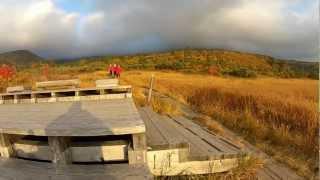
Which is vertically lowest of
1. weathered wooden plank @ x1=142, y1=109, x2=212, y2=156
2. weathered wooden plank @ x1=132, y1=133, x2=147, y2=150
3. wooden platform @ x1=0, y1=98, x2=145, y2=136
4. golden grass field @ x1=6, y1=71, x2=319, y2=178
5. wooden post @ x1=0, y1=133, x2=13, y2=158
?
golden grass field @ x1=6, y1=71, x2=319, y2=178

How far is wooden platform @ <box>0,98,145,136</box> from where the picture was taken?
14.1 ft

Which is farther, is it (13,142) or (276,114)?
(276,114)

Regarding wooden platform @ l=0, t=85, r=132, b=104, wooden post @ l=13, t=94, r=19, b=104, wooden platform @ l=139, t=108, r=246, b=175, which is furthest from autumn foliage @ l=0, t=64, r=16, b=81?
wooden platform @ l=139, t=108, r=246, b=175

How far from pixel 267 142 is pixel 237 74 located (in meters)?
40.1

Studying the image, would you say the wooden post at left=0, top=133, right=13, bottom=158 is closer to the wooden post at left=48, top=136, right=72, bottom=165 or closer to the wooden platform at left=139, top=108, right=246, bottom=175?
the wooden post at left=48, top=136, right=72, bottom=165

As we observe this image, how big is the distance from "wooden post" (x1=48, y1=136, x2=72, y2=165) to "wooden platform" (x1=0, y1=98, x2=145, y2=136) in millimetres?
165

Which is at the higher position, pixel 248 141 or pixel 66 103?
pixel 66 103

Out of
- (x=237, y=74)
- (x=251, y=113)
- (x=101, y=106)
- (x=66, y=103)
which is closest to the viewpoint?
(x=101, y=106)

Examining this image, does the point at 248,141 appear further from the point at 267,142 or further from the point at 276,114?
the point at 276,114

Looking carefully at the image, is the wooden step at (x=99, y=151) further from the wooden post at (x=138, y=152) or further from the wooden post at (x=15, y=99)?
the wooden post at (x=15, y=99)

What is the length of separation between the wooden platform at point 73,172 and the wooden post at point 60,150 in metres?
0.09

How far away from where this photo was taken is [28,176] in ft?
14.6

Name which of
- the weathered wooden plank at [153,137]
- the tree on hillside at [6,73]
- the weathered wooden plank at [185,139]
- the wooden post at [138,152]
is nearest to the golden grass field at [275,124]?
the weathered wooden plank at [185,139]

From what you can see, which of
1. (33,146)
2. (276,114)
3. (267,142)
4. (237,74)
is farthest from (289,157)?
(237,74)
